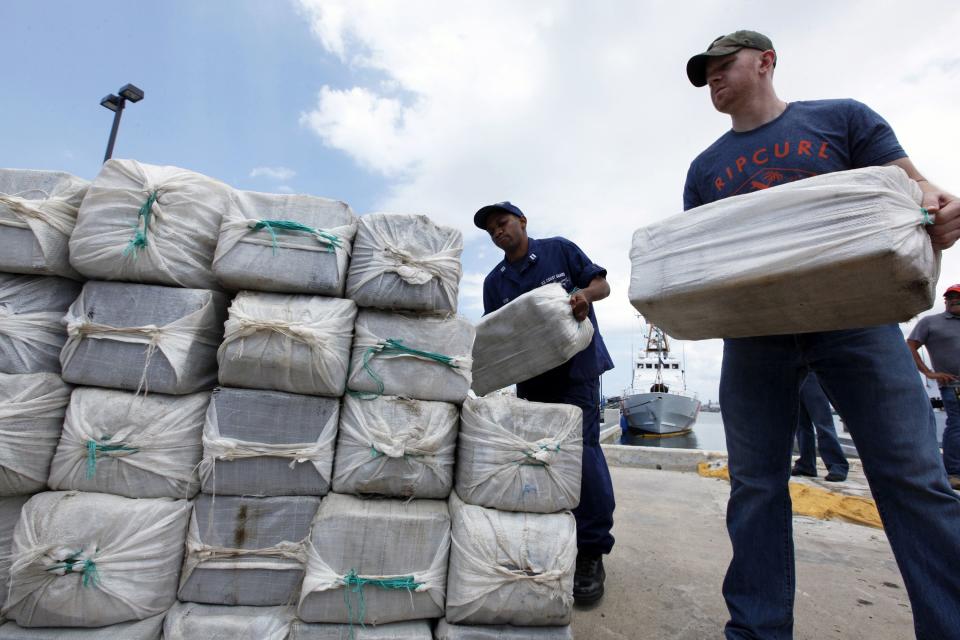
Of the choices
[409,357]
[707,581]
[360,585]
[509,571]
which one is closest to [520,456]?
[509,571]

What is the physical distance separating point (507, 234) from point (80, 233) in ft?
5.66

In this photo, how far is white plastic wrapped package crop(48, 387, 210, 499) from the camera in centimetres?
132

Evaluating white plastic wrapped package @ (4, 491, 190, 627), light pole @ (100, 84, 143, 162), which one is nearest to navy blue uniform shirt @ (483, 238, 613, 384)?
white plastic wrapped package @ (4, 491, 190, 627)

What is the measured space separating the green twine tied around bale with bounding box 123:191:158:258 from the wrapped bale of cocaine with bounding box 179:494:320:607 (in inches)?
31.5

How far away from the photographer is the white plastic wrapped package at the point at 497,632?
1.28 metres

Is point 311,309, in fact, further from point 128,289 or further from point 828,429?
point 828,429

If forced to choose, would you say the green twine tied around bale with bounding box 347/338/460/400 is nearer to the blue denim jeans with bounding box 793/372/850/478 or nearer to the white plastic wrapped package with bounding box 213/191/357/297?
the white plastic wrapped package with bounding box 213/191/357/297

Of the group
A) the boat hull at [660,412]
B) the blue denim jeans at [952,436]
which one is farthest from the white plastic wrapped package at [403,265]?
the boat hull at [660,412]

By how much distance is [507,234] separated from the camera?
2385 millimetres

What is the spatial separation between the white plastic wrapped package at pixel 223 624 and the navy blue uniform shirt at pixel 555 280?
1361 millimetres

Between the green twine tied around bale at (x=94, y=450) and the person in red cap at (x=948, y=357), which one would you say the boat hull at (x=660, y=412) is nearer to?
the person in red cap at (x=948, y=357)

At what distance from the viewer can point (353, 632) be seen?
1265 millimetres

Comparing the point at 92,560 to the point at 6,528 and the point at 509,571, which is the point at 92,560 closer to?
the point at 6,528

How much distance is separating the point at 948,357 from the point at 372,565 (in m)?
5.47
